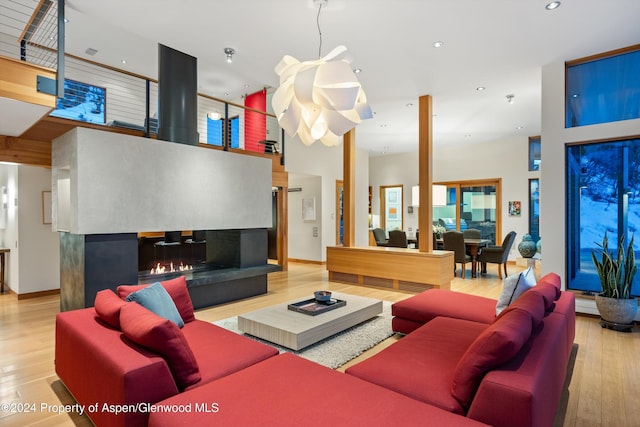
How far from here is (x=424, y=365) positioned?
2102 mm

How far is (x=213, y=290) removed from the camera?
5.01 metres

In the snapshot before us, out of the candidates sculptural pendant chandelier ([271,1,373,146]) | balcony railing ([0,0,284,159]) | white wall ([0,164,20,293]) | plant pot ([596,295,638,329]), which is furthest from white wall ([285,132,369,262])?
plant pot ([596,295,638,329])

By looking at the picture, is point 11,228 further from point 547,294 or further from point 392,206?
point 392,206

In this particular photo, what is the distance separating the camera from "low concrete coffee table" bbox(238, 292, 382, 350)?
10.2 feet

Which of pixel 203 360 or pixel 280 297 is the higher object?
pixel 203 360

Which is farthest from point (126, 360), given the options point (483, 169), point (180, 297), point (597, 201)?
point (483, 169)

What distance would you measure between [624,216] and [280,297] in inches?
194

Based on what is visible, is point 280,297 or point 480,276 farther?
point 480,276

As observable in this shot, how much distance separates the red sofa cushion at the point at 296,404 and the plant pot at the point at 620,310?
370 centimetres

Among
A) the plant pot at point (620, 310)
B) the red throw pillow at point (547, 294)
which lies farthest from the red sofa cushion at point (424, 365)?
the plant pot at point (620, 310)

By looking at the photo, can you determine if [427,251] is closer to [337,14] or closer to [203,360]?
[337,14]

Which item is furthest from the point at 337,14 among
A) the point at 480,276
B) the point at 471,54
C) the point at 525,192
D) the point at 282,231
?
the point at 525,192

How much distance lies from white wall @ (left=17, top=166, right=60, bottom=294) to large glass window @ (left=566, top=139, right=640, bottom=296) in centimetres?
797

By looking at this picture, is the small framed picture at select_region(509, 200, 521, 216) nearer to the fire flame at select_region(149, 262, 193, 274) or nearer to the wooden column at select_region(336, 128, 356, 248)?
the wooden column at select_region(336, 128, 356, 248)
